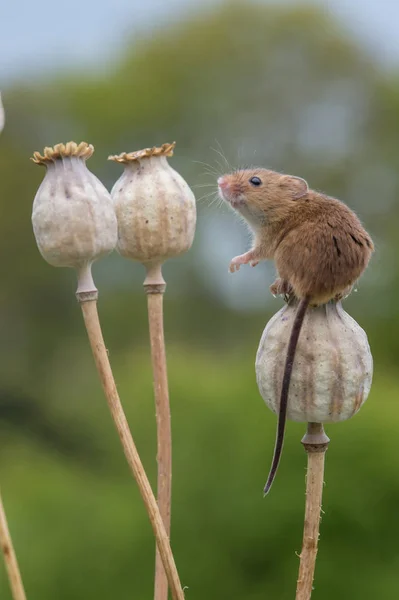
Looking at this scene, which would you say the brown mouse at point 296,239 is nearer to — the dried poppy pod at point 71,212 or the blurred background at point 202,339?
the dried poppy pod at point 71,212

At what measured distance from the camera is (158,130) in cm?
441

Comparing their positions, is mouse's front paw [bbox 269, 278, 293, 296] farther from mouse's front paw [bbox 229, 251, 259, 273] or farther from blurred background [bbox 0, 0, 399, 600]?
blurred background [bbox 0, 0, 399, 600]

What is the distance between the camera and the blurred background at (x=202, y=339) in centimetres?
269

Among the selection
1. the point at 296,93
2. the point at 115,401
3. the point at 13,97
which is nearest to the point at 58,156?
the point at 115,401

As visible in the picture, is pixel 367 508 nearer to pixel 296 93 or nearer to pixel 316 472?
pixel 316 472

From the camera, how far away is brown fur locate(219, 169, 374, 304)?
93 centimetres

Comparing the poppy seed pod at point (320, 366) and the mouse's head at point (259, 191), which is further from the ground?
the mouse's head at point (259, 191)

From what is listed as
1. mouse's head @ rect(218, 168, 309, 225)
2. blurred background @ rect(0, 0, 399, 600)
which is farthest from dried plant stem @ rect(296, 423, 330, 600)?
blurred background @ rect(0, 0, 399, 600)

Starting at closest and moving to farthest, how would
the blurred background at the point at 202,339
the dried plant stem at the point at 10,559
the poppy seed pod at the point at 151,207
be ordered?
the dried plant stem at the point at 10,559 < the poppy seed pod at the point at 151,207 < the blurred background at the point at 202,339

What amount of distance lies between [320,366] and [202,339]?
10.3 feet

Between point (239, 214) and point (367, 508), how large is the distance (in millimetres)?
1771

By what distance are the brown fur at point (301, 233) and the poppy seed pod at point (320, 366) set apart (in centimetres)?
3

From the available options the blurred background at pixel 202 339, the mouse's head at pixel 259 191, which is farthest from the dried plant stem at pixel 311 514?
the blurred background at pixel 202 339

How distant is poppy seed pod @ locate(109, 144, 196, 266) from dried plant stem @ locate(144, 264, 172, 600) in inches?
2.6
